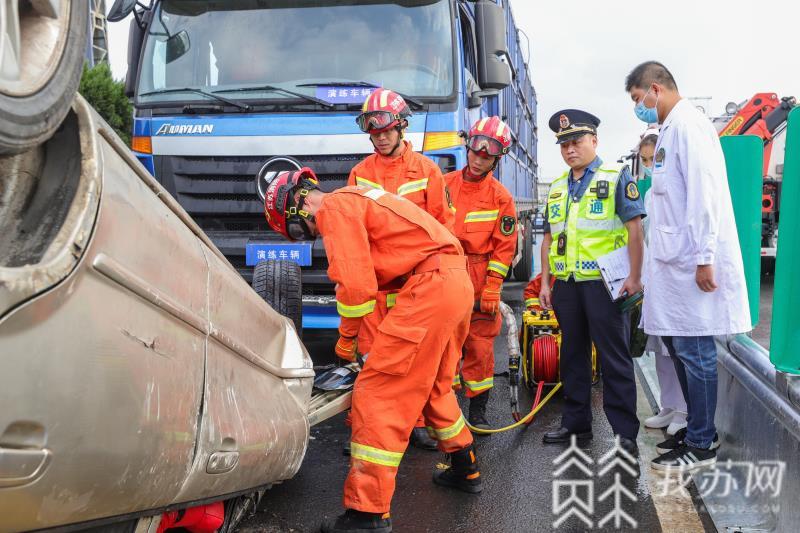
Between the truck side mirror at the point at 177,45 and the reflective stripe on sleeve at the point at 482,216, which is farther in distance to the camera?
the truck side mirror at the point at 177,45

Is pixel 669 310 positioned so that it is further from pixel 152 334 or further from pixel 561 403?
pixel 152 334

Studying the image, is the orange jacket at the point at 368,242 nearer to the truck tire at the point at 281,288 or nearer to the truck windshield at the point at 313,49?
the truck tire at the point at 281,288

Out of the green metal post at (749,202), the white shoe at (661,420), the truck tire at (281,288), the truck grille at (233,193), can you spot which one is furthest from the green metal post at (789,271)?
the truck grille at (233,193)

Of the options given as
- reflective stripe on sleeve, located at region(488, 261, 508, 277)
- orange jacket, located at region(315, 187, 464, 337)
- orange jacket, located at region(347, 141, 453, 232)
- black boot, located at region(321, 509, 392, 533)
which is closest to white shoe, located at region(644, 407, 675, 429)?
reflective stripe on sleeve, located at region(488, 261, 508, 277)

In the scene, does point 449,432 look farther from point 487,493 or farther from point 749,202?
point 749,202

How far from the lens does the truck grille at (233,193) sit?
225 inches

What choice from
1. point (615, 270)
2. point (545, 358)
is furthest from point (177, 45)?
point (615, 270)

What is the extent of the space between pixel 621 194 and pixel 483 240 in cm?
97

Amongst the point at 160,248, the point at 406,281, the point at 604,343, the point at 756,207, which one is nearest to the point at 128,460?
the point at 160,248

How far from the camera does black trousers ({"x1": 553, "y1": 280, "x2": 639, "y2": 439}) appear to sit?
13.3 ft

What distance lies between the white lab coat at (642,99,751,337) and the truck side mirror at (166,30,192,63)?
12.4ft

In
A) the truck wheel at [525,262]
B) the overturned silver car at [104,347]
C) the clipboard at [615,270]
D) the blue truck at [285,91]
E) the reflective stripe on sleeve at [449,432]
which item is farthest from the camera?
the truck wheel at [525,262]

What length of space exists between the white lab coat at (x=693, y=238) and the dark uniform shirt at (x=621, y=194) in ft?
0.88

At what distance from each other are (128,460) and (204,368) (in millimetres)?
387
